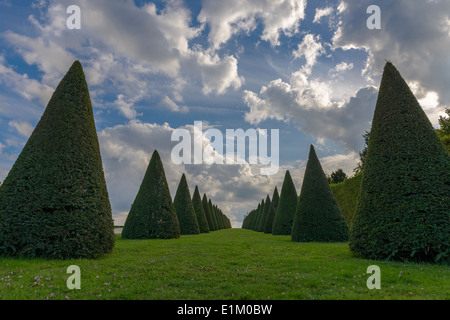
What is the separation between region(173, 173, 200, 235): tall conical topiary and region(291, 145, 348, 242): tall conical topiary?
12.9m

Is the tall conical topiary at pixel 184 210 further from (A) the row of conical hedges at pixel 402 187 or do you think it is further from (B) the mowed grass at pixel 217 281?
(A) the row of conical hedges at pixel 402 187

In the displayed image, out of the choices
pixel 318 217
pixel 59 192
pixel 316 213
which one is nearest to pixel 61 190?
pixel 59 192

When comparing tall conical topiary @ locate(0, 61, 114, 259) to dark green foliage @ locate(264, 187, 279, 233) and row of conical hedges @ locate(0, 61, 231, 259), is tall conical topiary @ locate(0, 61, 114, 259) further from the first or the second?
dark green foliage @ locate(264, 187, 279, 233)

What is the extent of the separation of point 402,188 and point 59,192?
12.3 meters

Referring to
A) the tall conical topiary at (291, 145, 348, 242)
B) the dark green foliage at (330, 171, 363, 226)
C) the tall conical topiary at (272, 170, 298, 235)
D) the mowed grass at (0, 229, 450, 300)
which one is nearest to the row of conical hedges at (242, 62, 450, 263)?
the mowed grass at (0, 229, 450, 300)

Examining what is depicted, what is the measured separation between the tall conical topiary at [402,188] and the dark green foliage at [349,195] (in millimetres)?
15099

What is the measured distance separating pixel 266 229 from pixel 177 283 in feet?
93.3

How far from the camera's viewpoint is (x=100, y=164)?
10328 mm

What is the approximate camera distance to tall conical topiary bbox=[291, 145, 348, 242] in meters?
15.7

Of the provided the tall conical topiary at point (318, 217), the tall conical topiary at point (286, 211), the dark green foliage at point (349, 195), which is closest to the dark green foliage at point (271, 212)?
the tall conical topiary at point (286, 211)

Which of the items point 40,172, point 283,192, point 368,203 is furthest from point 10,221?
point 283,192

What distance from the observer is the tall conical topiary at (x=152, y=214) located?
59.8ft

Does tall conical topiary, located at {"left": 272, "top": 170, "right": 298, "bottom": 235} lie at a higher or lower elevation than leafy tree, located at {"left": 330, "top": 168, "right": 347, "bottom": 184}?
lower
